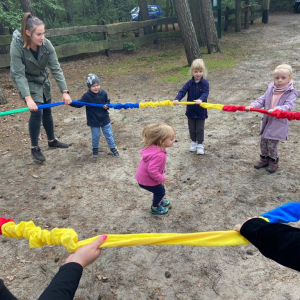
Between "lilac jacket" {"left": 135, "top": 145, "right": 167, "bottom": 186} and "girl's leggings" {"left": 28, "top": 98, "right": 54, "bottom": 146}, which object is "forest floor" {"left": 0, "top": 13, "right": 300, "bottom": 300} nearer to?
"girl's leggings" {"left": 28, "top": 98, "right": 54, "bottom": 146}

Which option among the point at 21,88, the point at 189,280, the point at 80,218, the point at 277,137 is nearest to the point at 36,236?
the point at 189,280

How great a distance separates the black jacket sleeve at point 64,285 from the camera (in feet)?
4.65

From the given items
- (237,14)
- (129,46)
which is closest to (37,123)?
(129,46)

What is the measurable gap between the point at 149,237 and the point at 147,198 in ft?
7.25

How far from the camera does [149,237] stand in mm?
2021

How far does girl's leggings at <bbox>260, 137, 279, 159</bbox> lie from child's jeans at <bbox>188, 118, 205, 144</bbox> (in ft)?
3.31

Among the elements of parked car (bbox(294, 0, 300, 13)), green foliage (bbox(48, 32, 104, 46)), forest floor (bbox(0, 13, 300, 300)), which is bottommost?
forest floor (bbox(0, 13, 300, 300))

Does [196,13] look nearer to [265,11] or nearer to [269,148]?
[265,11]

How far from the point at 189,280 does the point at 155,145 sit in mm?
1407

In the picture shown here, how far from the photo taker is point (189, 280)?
294cm

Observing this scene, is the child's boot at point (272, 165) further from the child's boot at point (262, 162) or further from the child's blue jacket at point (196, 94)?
the child's blue jacket at point (196, 94)

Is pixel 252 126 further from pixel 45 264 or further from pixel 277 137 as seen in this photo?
pixel 45 264

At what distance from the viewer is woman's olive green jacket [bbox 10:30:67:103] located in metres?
4.43

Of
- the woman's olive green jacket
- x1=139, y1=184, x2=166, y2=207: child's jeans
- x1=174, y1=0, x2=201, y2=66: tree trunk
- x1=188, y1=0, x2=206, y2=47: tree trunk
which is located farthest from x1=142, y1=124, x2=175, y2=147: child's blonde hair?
x1=188, y1=0, x2=206, y2=47: tree trunk
